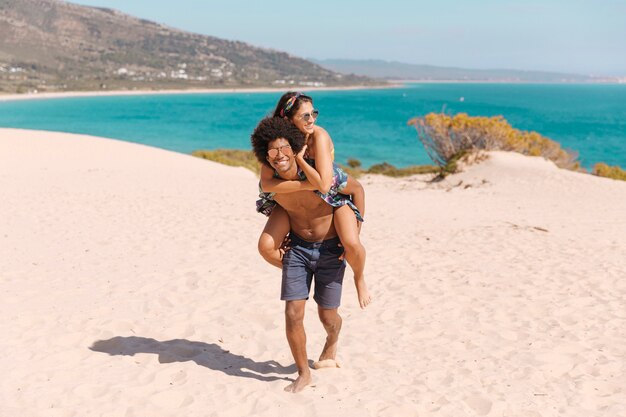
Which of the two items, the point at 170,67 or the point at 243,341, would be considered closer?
the point at 243,341

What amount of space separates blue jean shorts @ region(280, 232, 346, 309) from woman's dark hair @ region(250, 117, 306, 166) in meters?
0.71

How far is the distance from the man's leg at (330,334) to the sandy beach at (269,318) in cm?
16

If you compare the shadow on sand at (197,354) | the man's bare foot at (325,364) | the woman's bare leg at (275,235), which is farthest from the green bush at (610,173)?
the woman's bare leg at (275,235)

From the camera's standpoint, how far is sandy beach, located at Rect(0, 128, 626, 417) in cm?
414

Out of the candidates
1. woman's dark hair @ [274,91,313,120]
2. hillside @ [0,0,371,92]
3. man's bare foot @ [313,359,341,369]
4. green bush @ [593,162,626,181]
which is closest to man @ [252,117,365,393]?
woman's dark hair @ [274,91,313,120]

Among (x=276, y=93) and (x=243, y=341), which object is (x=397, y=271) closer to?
(x=243, y=341)

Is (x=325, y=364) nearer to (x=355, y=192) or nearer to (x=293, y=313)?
(x=293, y=313)

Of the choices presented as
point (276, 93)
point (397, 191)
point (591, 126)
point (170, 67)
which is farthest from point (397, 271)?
point (170, 67)

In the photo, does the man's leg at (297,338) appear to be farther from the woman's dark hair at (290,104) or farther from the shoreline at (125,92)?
the shoreline at (125,92)

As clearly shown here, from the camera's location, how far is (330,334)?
180 inches

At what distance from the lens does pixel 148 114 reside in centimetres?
8406

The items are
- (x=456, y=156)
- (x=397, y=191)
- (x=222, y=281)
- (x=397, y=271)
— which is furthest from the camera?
(x=456, y=156)

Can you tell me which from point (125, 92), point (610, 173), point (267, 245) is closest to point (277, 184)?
point (267, 245)

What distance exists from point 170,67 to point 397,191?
7232 inches
